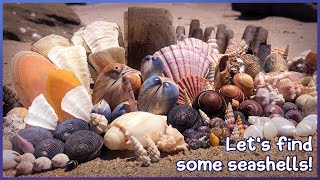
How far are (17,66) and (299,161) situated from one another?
202cm

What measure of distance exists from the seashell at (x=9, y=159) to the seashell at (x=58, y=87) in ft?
1.36

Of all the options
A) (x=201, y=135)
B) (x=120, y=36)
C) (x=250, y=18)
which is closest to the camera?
(x=201, y=135)

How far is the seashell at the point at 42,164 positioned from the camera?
9.86 feet

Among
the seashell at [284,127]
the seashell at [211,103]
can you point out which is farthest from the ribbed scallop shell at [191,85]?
the seashell at [284,127]

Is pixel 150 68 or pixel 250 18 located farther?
pixel 250 18

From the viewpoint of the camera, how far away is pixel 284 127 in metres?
3.33

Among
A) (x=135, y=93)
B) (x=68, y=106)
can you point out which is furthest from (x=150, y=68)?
(x=68, y=106)

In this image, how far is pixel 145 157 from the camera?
3051 mm

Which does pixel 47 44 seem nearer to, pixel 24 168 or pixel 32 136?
pixel 32 136

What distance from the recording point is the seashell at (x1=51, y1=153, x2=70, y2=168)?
3018mm

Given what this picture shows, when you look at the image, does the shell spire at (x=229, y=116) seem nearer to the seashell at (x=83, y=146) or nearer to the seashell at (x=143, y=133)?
the seashell at (x=143, y=133)

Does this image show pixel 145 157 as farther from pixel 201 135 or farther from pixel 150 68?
pixel 150 68

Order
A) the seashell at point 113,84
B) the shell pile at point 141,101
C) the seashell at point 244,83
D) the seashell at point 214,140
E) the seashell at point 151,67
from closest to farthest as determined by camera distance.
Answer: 1. the shell pile at point 141,101
2. the seashell at point 214,140
3. the seashell at point 113,84
4. the seashell at point 151,67
5. the seashell at point 244,83

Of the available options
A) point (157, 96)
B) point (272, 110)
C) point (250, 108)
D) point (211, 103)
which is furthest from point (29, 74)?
point (272, 110)
